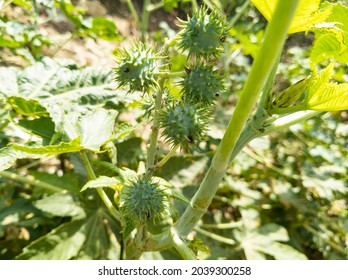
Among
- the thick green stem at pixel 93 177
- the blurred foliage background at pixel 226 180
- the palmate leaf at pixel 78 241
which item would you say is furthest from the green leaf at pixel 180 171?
the thick green stem at pixel 93 177

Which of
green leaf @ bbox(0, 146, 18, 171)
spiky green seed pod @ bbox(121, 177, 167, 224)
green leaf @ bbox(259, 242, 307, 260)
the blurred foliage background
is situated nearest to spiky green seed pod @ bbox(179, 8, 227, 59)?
spiky green seed pod @ bbox(121, 177, 167, 224)

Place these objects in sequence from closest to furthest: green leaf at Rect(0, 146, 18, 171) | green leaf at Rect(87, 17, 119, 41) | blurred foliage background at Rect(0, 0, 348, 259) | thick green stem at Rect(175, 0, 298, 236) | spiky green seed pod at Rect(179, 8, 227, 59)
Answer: thick green stem at Rect(175, 0, 298, 236) < spiky green seed pod at Rect(179, 8, 227, 59) < green leaf at Rect(0, 146, 18, 171) < blurred foliage background at Rect(0, 0, 348, 259) < green leaf at Rect(87, 17, 119, 41)

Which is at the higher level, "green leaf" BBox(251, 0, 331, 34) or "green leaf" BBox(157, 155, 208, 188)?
"green leaf" BBox(251, 0, 331, 34)

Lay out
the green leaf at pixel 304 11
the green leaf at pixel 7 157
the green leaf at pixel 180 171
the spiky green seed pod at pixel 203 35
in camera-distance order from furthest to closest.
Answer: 1. the green leaf at pixel 180 171
2. the green leaf at pixel 7 157
3. the spiky green seed pod at pixel 203 35
4. the green leaf at pixel 304 11

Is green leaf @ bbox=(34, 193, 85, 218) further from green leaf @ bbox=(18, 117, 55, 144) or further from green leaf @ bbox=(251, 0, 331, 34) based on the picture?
green leaf @ bbox=(251, 0, 331, 34)

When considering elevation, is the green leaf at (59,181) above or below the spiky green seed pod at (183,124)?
below

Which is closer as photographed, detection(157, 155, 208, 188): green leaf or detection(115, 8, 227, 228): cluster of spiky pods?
detection(115, 8, 227, 228): cluster of spiky pods

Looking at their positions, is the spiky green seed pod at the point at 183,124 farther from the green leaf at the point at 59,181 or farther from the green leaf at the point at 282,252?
the green leaf at the point at 282,252
